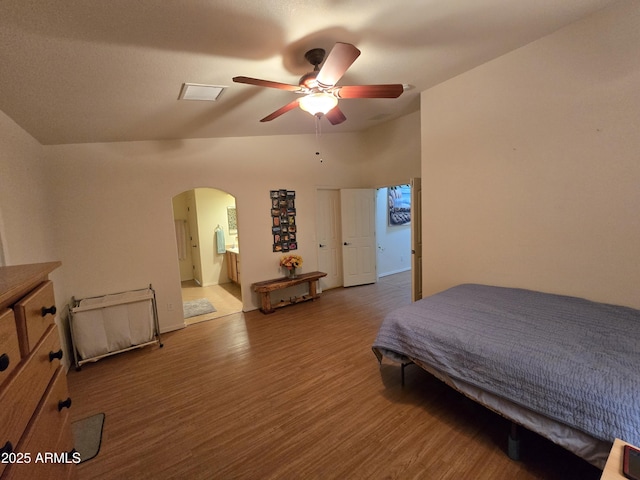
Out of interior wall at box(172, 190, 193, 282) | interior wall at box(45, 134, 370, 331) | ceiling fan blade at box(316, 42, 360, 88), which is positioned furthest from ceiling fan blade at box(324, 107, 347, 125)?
interior wall at box(172, 190, 193, 282)

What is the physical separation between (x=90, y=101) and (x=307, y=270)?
12.3 ft

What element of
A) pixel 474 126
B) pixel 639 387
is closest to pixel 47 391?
pixel 639 387

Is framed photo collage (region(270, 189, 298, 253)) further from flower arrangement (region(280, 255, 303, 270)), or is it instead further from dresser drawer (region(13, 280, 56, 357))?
dresser drawer (region(13, 280, 56, 357))

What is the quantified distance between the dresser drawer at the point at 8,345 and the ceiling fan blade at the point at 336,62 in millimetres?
1779

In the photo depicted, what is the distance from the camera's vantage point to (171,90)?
2.36m

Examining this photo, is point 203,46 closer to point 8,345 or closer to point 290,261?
point 8,345

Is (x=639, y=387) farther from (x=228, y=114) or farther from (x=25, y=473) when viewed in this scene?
(x=228, y=114)

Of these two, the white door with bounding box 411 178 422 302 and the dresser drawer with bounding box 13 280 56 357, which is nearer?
the dresser drawer with bounding box 13 280 56 357

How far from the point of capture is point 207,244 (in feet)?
20.2

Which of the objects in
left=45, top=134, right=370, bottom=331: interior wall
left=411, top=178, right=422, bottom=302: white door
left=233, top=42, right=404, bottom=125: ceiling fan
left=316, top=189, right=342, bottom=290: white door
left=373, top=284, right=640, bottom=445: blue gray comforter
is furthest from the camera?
left=316, top=189, right=342, bottom=290: white door

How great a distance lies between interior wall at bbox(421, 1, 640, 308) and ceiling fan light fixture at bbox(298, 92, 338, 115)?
182 cm

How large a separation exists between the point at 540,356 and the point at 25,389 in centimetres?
232

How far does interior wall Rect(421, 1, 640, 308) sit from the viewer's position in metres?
2.14

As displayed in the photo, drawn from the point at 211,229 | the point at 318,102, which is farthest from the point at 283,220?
the point at 318,102
